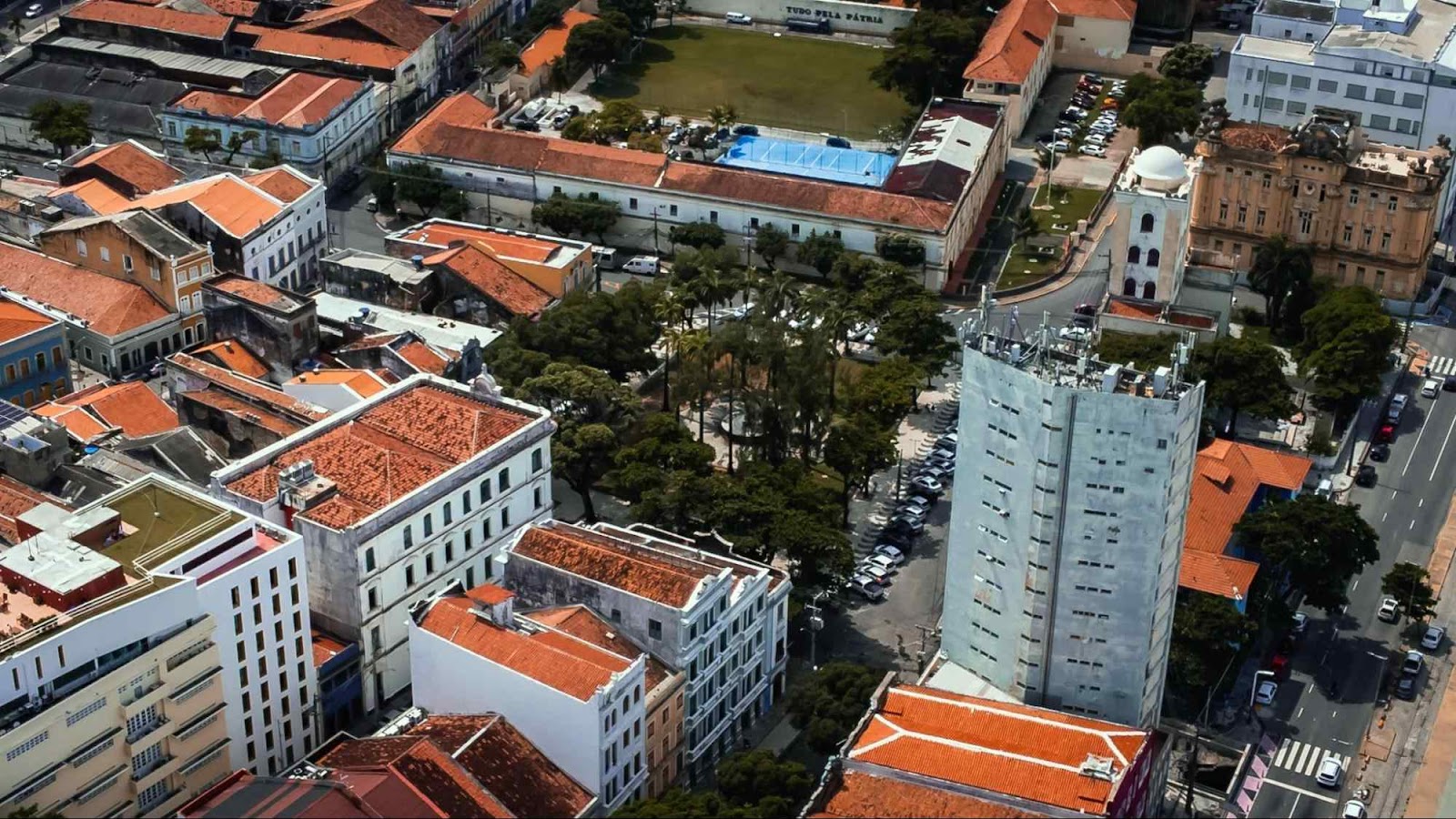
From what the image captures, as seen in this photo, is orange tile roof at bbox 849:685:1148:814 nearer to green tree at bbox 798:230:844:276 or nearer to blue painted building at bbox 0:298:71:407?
green tree at bbox 798:230:844:276

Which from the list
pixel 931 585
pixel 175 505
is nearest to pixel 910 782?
pixel 931 585

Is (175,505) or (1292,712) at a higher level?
(175,505)

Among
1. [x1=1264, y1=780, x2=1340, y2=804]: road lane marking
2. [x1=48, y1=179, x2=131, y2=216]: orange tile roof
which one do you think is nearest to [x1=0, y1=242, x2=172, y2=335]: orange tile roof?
[x1=48, y1=179, x2=131, y2=216]: orange tile roof

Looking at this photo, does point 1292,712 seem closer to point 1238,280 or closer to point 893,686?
point 893,686

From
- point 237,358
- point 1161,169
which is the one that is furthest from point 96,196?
point 1161,169

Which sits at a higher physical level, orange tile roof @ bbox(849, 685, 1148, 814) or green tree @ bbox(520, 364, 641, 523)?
green tree @ bbox(520, 364, 641, 523)

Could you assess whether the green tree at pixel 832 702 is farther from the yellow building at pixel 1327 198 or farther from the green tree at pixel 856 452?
the yellow building at pixel 1327 198

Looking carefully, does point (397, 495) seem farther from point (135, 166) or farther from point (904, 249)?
point (135, 166)

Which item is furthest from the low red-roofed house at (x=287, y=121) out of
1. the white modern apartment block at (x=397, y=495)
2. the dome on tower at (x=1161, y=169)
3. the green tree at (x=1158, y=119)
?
the dome on tower at (x=1161, y=169)
